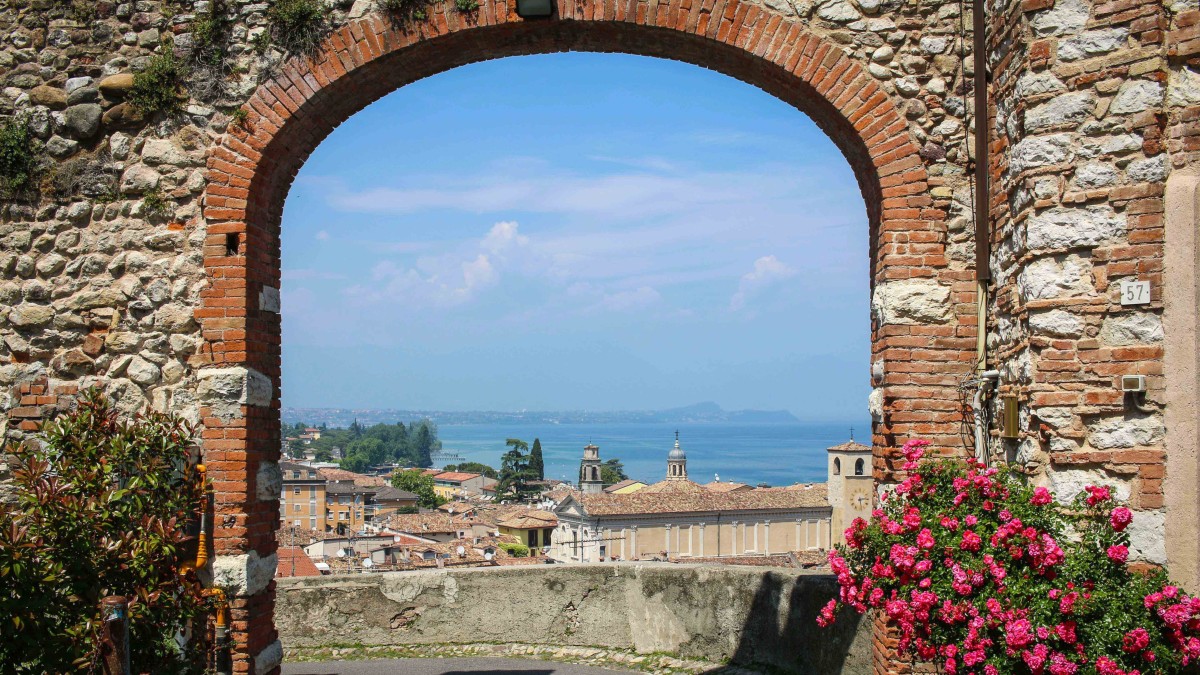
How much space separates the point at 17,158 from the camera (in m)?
6.55

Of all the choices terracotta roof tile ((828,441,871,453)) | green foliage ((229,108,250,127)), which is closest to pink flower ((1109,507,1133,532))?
green foliage ((229,108,250,127))

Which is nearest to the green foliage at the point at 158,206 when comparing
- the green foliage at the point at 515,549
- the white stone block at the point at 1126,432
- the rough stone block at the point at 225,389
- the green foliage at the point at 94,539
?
the rough stone block at the point at 225,389

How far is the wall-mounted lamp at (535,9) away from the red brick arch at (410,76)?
0.17 ft

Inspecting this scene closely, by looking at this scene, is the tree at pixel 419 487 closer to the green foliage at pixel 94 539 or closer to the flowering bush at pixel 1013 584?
the green foliage at pixel 94 539

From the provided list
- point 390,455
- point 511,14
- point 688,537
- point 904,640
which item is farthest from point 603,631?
point 390,455

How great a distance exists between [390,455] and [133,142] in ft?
583

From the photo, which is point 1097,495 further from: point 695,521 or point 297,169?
point 695,521

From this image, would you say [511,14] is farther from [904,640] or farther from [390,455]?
[390,455]

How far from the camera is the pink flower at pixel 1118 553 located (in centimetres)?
459

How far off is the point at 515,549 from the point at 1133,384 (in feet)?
152

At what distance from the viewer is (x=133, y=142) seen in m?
6.53

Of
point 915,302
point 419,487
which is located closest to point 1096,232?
point 915,302

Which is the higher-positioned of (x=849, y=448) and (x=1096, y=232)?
(x=1096, y=232)

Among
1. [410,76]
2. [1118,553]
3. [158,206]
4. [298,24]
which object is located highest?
[298,24]
